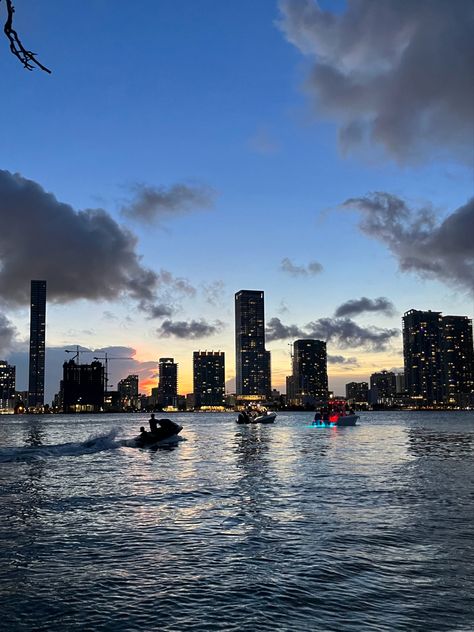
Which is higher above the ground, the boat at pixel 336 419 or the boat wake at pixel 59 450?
the boat wake at pixel 59 450

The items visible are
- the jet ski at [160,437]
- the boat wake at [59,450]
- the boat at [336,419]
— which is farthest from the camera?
the boat at [336,419]

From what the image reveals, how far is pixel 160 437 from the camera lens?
82.1m

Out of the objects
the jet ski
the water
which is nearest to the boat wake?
the jet ski

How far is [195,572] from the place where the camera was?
17562 mm

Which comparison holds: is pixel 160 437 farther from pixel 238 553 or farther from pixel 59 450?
pixel 238 553

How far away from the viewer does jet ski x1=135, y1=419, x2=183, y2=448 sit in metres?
79.8

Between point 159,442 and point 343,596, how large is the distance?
228ft

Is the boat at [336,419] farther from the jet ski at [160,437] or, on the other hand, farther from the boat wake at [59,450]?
the boat wake at [59,450]

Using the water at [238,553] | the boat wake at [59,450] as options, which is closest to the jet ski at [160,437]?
the boat wake at [59,450]

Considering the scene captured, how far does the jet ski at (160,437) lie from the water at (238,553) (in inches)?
1514

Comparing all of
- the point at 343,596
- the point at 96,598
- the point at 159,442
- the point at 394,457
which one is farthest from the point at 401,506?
the point at 159,442

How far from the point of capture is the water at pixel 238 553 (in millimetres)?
13773

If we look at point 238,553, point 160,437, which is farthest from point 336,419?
point 238,553

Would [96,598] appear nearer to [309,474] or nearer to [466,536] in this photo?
[466,536]
